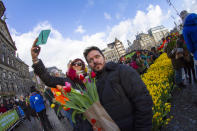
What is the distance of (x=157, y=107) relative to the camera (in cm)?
294

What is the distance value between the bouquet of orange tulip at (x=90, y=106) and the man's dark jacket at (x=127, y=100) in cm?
11

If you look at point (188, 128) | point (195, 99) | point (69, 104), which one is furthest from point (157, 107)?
point (69, 104)

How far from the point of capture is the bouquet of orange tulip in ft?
4.62

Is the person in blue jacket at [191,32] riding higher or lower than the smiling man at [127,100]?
higher

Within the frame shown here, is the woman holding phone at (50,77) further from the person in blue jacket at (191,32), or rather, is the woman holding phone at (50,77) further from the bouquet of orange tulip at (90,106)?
the person in blue jacket at (191,32)

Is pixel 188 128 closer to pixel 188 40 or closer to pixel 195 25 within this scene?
pixel 188 40

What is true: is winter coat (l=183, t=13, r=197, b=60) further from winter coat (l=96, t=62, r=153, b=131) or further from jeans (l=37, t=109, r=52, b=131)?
jeans (l=37, t=109, r=52, b=131)

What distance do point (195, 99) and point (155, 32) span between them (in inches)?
5036

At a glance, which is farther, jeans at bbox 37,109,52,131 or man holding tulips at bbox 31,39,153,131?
jeans at bbox 37,109,52,131

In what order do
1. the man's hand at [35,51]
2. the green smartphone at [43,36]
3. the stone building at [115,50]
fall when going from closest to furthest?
1. the green smartphone at [43,36]
2. the man's hand at [35,51]
3. the stone building at [115,50]

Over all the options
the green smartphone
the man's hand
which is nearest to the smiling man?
the green smartphone

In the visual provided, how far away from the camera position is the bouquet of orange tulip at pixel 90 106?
141cm

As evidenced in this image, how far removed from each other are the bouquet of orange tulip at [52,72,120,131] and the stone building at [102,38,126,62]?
86149mm

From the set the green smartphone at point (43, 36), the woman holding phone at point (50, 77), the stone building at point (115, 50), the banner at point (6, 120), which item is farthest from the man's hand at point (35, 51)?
the stone building at point (115, 50)
